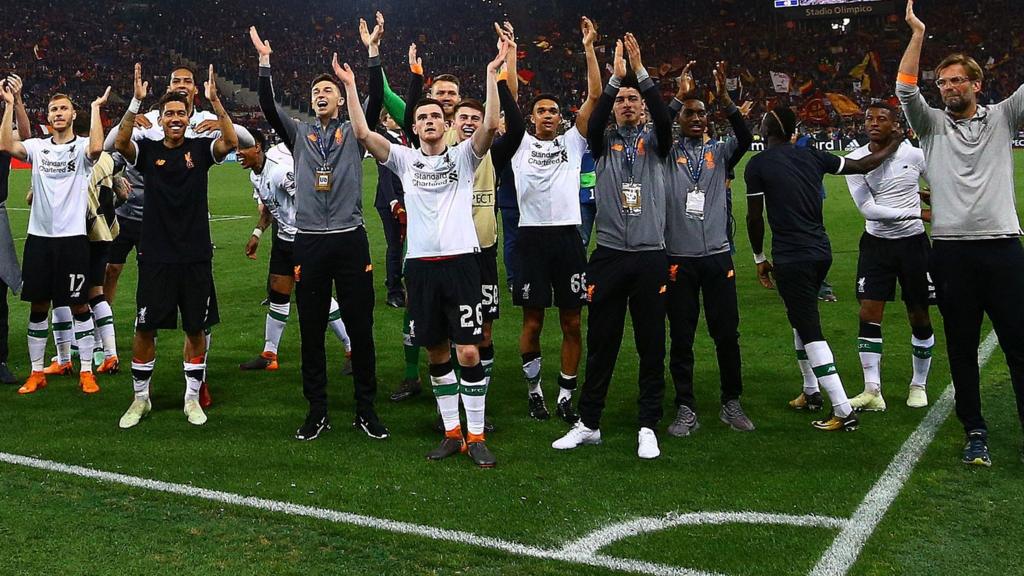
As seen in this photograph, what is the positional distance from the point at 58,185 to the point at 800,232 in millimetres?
5707

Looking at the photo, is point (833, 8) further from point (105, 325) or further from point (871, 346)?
point (105, 325)

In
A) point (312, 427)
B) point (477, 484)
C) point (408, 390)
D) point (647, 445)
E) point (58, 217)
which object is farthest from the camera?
point (58, 217)

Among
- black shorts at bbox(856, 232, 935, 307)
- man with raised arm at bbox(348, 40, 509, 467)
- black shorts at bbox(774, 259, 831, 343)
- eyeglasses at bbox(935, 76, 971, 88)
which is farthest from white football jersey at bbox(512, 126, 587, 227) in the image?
eyeglasses at bbox(935, 76, 971, 88)

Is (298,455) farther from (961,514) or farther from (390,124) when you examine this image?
(390,124)

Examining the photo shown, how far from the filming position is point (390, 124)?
10.9 m

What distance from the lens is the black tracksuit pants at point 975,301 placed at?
553 cm

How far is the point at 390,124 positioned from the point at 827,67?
4325 cm

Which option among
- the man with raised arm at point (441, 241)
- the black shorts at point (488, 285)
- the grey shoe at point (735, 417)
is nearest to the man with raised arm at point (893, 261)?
the grey shoe at point (735, 417)

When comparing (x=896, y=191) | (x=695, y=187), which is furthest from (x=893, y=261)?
(x=695, y=187)

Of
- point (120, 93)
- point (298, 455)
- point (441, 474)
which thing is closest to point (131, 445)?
point (298, 455)

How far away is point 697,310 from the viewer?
21.6 feet

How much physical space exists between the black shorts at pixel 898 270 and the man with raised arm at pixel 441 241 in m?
3.09

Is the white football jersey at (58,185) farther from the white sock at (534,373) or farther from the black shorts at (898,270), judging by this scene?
the black shorts at (898,270)

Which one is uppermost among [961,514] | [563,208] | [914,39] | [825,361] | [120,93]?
[120,93]
